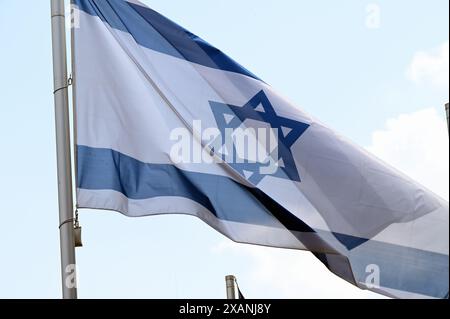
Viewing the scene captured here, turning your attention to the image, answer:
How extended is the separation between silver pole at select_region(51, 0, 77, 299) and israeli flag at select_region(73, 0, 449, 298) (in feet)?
0.42

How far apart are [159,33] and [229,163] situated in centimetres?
167

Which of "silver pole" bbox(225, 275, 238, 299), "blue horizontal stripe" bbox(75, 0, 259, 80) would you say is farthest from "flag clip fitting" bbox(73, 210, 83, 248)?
"silver pole" bbox(225, 275, 238, 299)

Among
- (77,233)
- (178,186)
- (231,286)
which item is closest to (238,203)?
(178,186)

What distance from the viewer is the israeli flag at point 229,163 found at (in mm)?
10625

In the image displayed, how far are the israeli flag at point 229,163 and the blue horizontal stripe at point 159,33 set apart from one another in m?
0.01

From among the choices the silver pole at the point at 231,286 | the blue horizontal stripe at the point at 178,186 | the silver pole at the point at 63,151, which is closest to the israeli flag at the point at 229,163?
the blue horizontal stripe at the point at 178,186

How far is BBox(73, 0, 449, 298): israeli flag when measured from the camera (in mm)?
10625

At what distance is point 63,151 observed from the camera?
33.7ft

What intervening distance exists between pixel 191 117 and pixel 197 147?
374mm

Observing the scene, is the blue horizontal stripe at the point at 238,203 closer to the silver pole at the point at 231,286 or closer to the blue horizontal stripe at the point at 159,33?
the blue horizontal stripe at the point at 159,33
